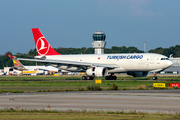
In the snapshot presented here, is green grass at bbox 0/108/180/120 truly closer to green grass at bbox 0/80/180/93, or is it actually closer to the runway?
the runway

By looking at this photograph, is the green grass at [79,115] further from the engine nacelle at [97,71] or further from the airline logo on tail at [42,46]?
the airline logo on tail at [42,46]

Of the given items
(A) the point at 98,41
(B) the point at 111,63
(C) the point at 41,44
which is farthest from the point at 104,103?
(A) the point at 98,41

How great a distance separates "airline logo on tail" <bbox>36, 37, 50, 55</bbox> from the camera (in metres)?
65.2

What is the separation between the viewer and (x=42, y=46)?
65312 mm

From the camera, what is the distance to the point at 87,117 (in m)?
15.3

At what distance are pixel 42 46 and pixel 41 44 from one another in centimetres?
51

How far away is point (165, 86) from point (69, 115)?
24.5 m

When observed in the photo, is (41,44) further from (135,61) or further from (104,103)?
(104,103)

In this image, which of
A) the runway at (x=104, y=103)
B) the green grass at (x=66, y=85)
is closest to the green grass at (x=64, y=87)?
the green grass at (x=66, y=85)

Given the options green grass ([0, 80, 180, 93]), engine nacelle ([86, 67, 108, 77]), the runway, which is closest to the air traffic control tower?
engine nacelle ([86, 67, 108, 77])

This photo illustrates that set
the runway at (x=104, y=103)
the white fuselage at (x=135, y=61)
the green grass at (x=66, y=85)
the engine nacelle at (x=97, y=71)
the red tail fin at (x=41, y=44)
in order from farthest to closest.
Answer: the red tail fin at (x=41, y=44)
the engine nacelle at (x=97, y=71)
the white fuselage at (x=135, y=61)
the green grass at (x=66, y=85)
the runway at (x=104, y=103)

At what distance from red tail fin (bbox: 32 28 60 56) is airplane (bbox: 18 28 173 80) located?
3.38 ft

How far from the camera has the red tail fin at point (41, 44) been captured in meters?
65.2

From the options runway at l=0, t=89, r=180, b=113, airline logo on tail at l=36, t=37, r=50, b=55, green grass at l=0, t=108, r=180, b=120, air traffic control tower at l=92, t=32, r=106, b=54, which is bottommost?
green grass at l=0, t=108, r=180, b=120
